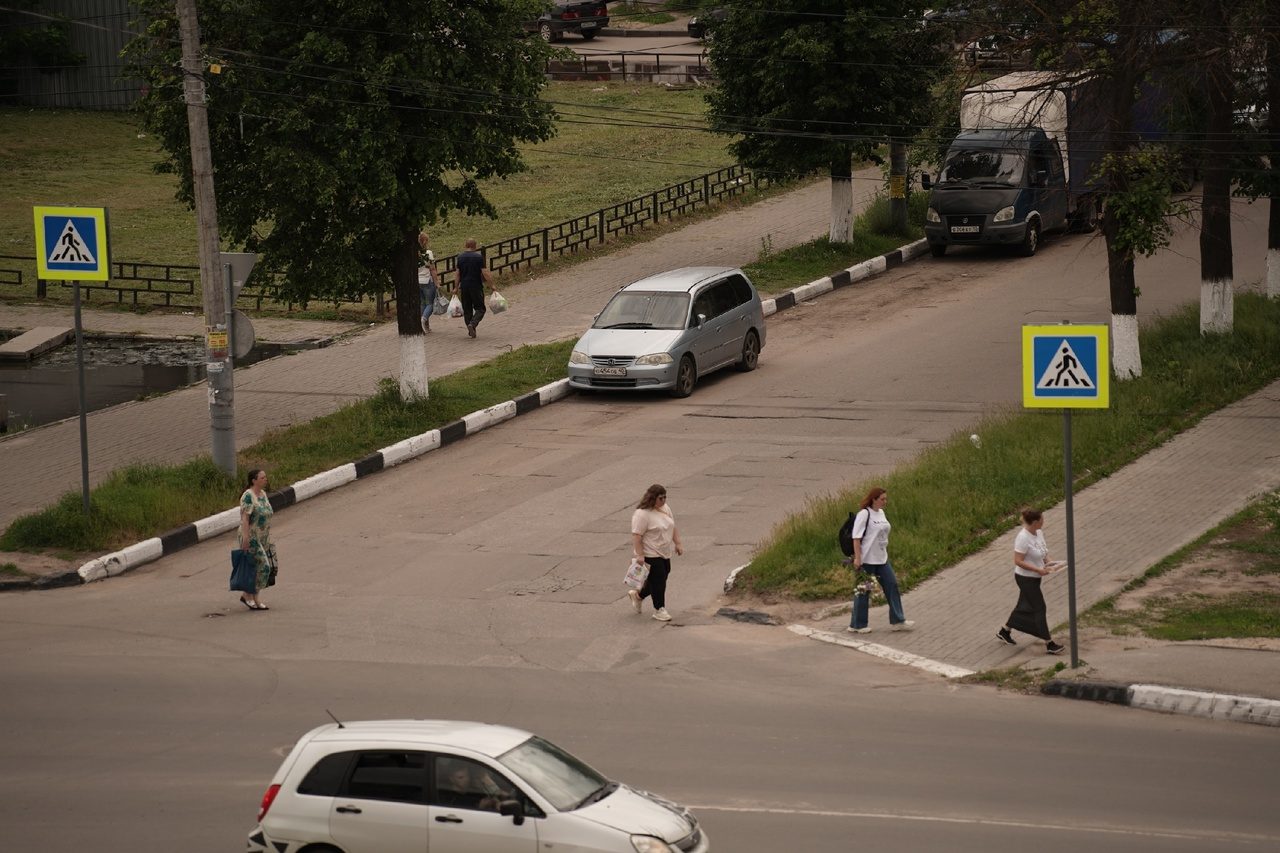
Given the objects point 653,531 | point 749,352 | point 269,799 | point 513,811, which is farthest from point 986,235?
point 269,799

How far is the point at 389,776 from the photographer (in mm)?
8320

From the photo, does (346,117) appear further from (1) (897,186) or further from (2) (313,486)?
(1) (897,186)

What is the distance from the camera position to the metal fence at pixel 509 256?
109 feet

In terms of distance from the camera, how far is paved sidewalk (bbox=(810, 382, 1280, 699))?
1267cm

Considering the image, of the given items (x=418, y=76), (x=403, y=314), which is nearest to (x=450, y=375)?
(x=403, y=314)

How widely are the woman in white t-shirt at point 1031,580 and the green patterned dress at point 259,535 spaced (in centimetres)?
711

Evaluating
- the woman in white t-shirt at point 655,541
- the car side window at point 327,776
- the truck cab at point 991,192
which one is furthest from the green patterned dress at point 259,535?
the truck cab at point 991,192

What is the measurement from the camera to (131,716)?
39.0ft

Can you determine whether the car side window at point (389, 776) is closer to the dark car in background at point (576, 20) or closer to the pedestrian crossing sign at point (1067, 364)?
the pedestrian crossing sign at point (1067, 364)

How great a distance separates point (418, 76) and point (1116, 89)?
34.2 feet

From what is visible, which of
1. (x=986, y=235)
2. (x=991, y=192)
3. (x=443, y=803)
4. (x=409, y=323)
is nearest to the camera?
(x=443, y=803)

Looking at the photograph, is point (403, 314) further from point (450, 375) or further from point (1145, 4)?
point (1145, 4)

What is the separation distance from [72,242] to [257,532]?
16.1ft

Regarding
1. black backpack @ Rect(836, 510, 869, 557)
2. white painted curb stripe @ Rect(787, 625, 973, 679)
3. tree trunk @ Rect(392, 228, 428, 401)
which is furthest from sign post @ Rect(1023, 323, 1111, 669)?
tree trunk @ Rect(392, 228, 428, 401)
